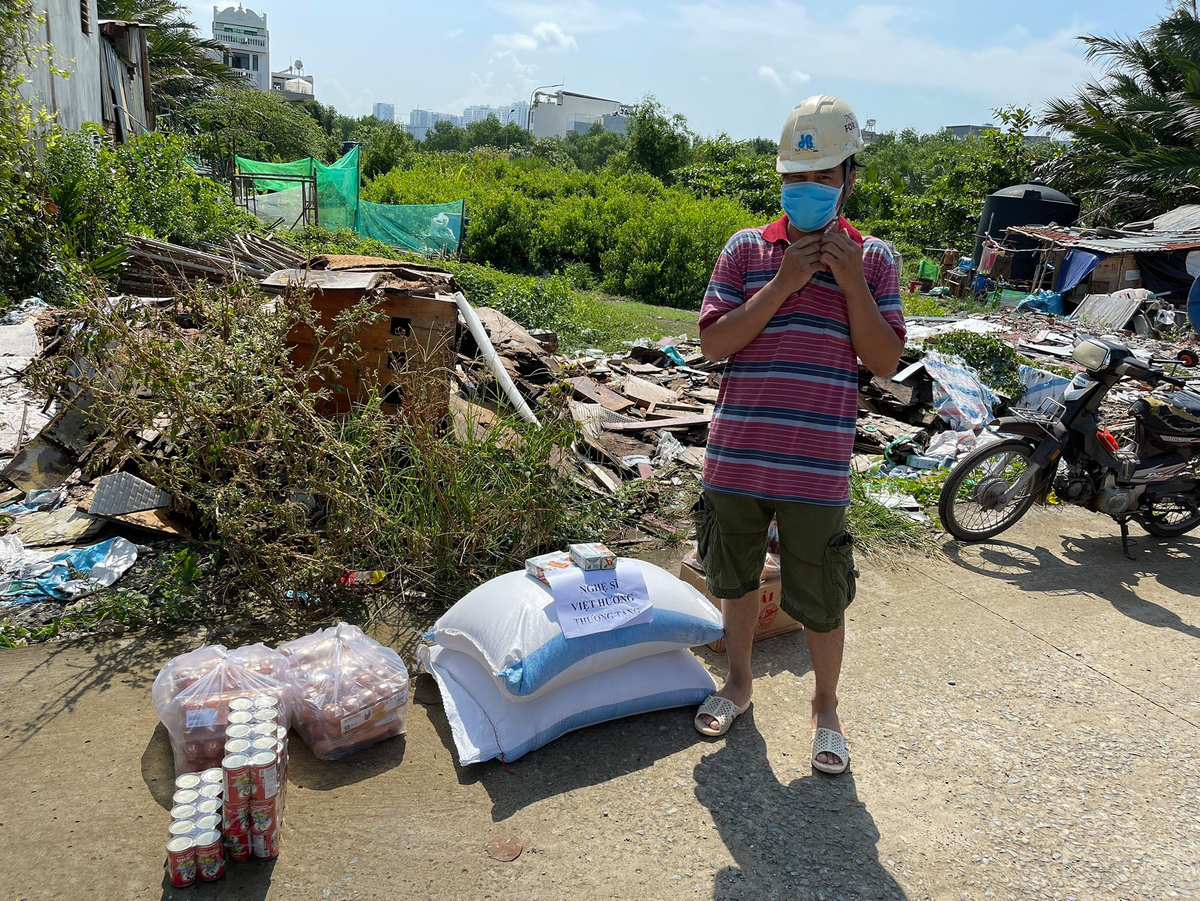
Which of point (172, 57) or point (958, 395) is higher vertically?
point (172, 57)

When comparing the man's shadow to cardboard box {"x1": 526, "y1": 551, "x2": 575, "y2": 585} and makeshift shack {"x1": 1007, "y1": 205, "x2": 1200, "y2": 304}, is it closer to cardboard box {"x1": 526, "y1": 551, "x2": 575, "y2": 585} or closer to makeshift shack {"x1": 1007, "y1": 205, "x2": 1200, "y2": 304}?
cardboard box {"x1": 526, "y1": 551, "x2": 575, "y2": 585}

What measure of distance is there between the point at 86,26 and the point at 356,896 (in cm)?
1419

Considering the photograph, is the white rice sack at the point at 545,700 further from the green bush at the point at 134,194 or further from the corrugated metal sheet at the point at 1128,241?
the corrugated metal sheet at the point at 1128,241

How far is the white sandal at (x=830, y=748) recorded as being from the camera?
2717mm

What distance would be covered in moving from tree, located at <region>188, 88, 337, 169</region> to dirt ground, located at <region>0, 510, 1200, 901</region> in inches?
1159

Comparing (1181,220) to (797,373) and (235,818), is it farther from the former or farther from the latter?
(235,818)

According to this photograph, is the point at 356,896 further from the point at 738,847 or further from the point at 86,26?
the point at 86,26

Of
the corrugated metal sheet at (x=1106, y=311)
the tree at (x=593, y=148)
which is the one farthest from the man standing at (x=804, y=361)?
the tree at (x=593, y=148)

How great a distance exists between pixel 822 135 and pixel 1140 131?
77.6ft

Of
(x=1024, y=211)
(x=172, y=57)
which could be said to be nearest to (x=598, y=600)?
(x=1024, y=211)

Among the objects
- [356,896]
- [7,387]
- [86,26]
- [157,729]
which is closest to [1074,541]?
[356,896]

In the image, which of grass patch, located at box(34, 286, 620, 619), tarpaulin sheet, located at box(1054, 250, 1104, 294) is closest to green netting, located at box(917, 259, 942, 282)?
tarpaulin sheet, located at box(1054, 250, 1104, 294)

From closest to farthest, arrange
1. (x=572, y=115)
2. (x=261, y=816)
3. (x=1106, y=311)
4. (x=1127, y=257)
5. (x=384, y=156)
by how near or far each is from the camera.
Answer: (x=261, y=816), (x=1106, y=311), (x=1127, y=257), (x=384, y=156), (x=572, y=115)

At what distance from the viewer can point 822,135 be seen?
238 cm
